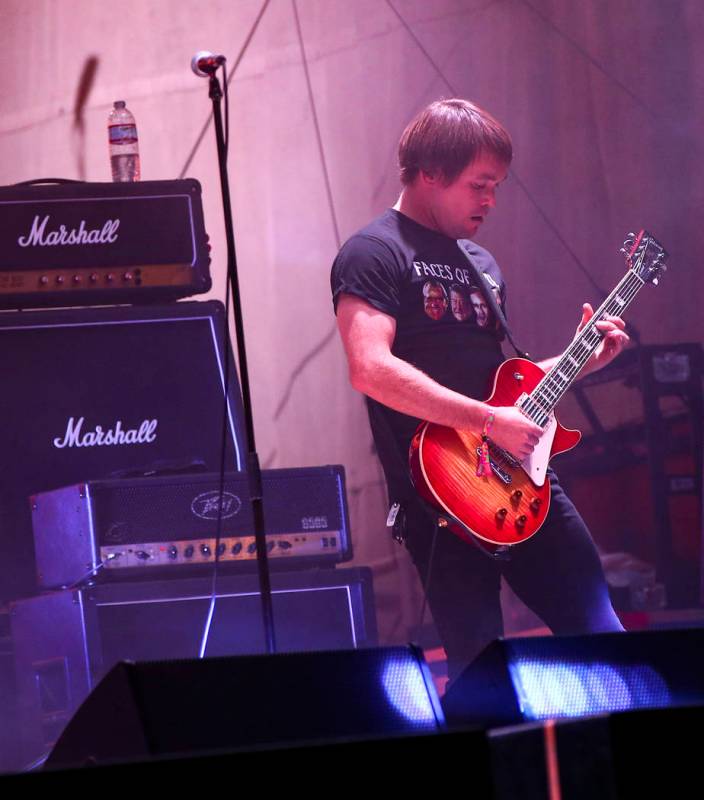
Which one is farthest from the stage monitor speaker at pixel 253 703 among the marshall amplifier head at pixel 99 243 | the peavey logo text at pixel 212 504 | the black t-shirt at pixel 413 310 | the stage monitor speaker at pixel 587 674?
the marshall amplifier head at pixel 99 243

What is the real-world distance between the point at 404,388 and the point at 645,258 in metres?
0.85

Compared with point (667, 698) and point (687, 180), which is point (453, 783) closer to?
point (667, 698)

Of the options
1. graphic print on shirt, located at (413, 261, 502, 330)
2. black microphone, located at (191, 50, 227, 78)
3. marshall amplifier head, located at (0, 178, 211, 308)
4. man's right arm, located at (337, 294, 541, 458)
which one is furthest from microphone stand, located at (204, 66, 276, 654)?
marshall amplifier head, located at (0, 178, 211, 308)

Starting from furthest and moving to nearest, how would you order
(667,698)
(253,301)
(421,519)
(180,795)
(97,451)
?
(253,301)
(97,451)
(421,519)
(667,698)
(180,795)

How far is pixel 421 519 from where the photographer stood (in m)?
2.26

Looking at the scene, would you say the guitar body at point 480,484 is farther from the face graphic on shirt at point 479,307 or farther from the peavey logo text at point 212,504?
the peavey logo text at point 212,504

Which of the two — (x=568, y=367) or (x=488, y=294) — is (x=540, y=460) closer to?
(x=568, y=367)

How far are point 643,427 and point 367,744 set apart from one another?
140 inches

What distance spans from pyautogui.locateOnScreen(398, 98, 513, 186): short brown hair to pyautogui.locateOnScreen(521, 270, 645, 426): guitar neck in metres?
0.40

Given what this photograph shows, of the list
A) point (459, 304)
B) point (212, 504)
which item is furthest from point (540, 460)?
point (212, 504)

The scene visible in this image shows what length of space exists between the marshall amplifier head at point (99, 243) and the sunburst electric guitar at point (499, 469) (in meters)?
1.02

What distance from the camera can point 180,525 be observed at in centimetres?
282

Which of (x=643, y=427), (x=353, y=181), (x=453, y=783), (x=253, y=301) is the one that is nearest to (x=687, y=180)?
(x=643, y=427)

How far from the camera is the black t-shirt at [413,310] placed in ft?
7.59
